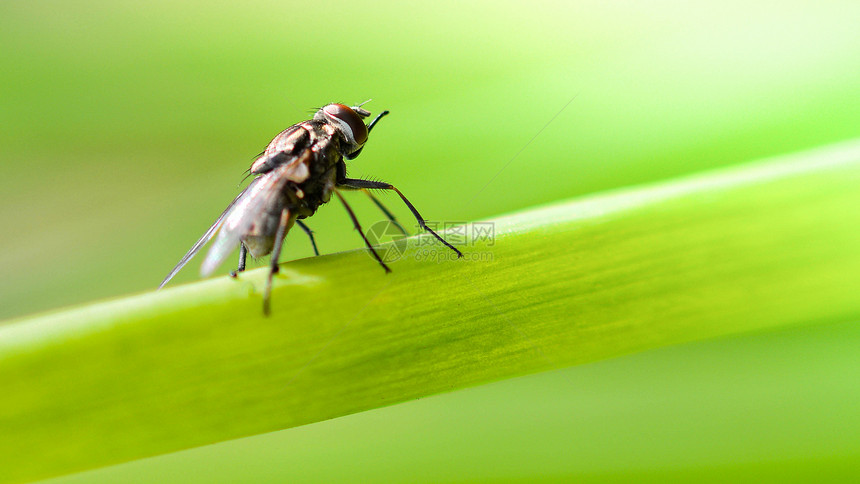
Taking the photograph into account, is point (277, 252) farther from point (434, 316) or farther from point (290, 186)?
point (434, 316)

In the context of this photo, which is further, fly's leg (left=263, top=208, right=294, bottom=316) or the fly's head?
the fly's head

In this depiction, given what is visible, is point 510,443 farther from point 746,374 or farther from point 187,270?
point 187,270

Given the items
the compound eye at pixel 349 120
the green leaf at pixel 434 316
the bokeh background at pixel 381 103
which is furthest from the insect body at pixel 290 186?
the green leaf at pixel 434 316

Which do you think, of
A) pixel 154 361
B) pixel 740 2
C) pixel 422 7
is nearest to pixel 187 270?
pixel 154 361
